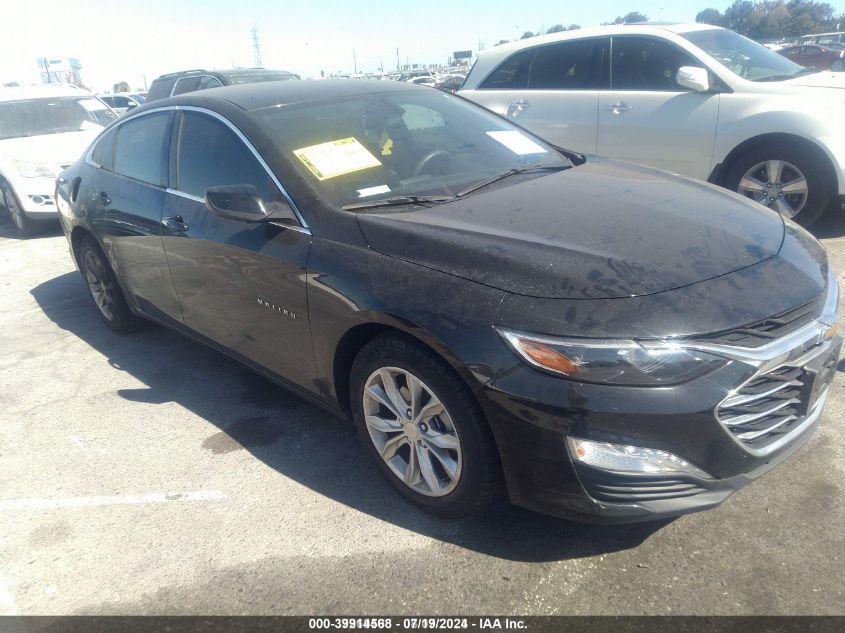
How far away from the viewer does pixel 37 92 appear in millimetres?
9312

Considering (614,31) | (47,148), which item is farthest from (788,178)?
(47,148)

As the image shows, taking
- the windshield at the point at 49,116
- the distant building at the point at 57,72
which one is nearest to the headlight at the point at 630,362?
the windshield at the point at 49,116

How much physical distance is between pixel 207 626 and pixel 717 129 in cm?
541

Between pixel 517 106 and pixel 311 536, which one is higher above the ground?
pixel 517 106

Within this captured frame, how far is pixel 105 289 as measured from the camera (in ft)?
15.4

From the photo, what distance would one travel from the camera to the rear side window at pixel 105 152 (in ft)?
14.5

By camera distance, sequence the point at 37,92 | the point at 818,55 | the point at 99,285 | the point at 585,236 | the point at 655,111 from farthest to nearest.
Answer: the point at 818,55, the point at 37,92, the point at 655,111, the point at 99,285, the point at 585,236

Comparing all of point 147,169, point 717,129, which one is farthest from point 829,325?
point 717,129

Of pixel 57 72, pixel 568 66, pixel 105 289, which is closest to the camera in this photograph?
pixel 105 289

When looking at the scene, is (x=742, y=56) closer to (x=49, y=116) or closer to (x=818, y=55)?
(x=49, y=116)

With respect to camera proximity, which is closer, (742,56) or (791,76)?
(791,76)

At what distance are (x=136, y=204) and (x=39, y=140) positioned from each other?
577cm

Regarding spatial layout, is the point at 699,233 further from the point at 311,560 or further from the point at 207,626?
the point at 207,626

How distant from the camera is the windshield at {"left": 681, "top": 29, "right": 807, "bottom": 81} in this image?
5.88 meters
